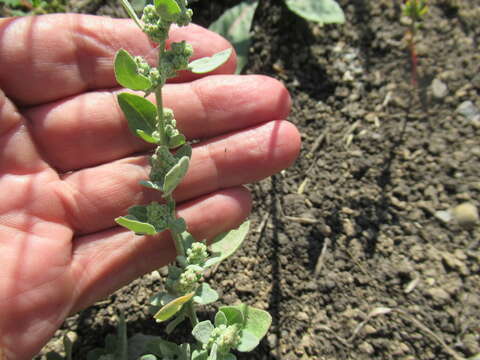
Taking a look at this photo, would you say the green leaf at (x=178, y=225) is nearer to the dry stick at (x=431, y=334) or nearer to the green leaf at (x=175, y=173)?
the green leaf at (x=175, y=173)

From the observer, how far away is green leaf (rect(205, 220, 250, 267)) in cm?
230

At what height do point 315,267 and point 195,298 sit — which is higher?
point 195,298

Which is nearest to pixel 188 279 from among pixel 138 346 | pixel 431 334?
pixel 138 346

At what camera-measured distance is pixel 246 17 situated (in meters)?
3.29

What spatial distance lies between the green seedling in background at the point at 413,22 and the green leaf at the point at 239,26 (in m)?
1.02

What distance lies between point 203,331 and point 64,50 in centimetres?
155

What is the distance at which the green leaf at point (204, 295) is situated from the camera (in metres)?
2.11

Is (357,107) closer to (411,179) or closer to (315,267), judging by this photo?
(411,179)

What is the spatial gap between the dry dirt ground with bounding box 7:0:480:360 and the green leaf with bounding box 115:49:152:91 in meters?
1.32

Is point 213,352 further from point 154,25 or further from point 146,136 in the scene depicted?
point 154,25

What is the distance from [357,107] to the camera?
320cm

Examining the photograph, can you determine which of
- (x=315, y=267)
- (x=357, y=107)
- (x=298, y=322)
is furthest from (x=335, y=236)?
(x=357, y=107)

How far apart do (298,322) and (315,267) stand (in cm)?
33

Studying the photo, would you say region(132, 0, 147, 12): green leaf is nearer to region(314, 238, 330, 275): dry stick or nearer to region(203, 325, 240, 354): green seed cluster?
region(314, 238, 330, 275): dry stick
